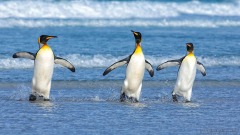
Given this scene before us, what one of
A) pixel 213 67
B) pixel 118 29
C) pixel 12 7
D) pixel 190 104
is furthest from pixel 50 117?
pixel 12 7

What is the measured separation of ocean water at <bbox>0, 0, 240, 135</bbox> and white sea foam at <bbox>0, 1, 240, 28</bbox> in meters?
0.09

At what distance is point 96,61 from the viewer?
538 inches

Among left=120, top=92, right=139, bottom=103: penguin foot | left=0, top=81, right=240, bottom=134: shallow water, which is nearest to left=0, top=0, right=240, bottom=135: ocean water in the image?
left=0, top=81, right=240, bottom=134: shallow water

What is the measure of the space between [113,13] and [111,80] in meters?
16.9

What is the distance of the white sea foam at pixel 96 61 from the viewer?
12922mm

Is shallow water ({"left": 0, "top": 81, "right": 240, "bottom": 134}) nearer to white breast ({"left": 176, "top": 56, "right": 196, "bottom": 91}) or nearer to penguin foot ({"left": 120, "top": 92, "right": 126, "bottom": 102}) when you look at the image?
penguin foot ({"left": 120, "top": 92, "right": 126, "bottom": 102})

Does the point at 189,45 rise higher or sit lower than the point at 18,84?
higher

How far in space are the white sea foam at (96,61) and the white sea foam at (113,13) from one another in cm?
778

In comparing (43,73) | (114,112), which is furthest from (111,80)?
(114,112)

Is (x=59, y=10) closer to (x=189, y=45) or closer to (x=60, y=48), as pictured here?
(x=60, y=48)

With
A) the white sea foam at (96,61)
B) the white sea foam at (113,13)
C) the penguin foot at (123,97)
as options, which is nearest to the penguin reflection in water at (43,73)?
the penguin foot at (123,97)

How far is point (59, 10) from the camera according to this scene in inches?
1084

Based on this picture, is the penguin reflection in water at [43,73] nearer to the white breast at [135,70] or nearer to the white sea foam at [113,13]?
the white breast at [135,70]

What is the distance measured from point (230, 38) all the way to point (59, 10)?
387 inches
